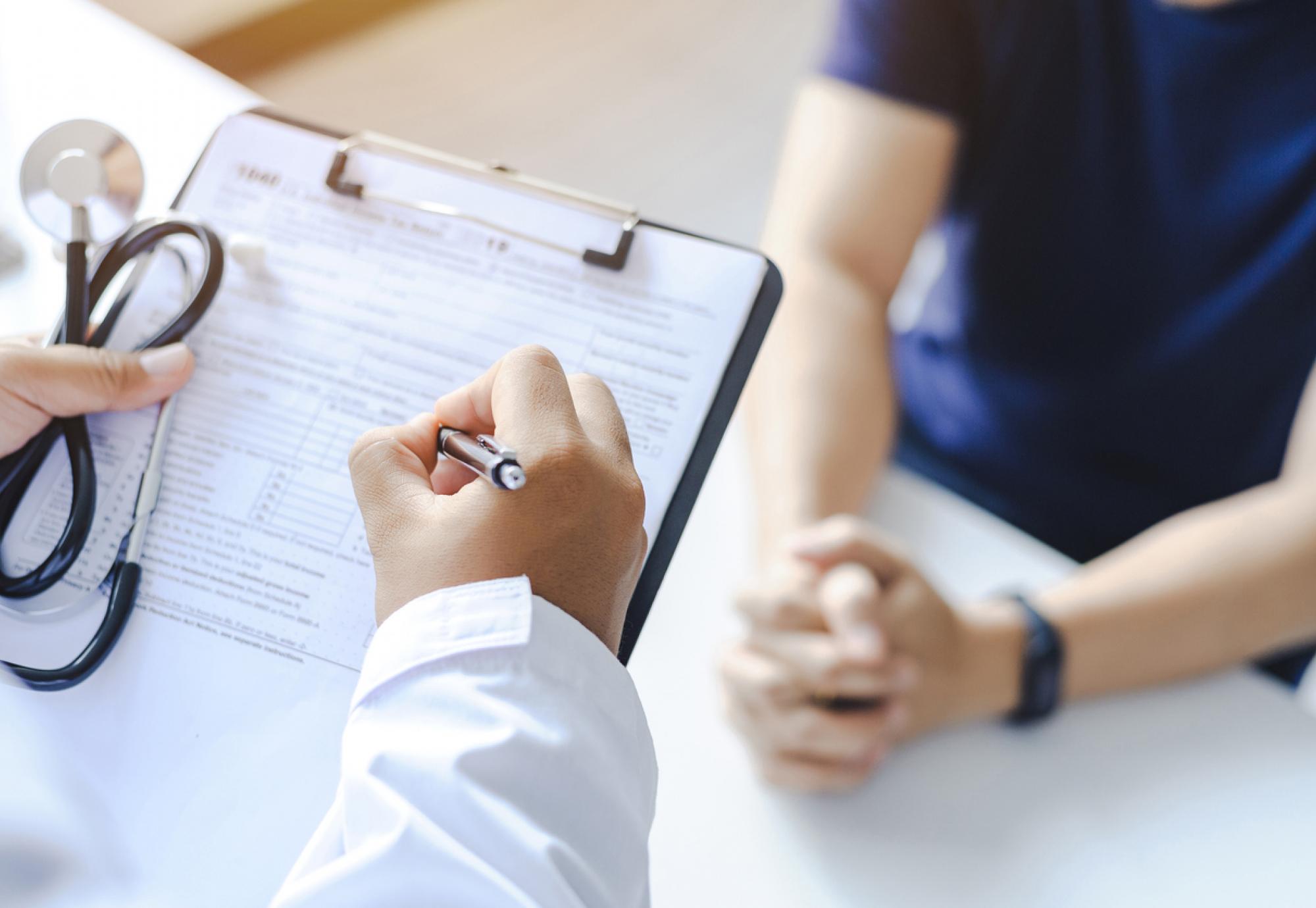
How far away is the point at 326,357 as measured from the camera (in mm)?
502

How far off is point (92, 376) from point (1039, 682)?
56 cm

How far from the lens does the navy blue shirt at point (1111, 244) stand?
69cm

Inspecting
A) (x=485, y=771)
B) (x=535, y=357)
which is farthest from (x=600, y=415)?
(x=485, y=771)

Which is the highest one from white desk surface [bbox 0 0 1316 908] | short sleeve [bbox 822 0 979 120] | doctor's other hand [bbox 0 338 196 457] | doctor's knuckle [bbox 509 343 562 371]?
short sleeve [bbox 822 0 979 120]

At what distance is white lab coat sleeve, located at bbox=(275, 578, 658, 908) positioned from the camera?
0.33m

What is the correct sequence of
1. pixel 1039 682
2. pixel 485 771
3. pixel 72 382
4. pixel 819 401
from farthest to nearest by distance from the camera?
pixel 819 401
pixel 1039 682
pixel 72 382
pixel 485 771

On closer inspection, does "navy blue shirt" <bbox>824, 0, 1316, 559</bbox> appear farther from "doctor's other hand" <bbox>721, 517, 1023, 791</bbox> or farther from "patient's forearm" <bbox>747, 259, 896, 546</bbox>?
"doctor's other hand" <bbox>721, 517, 1023, 791</bbox>

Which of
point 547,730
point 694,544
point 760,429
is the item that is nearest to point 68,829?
point 547,730

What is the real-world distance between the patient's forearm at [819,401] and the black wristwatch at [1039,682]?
0.16m

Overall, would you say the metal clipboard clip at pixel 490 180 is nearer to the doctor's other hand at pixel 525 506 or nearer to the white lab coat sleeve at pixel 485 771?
the doctor's other hand at pixel 525 506

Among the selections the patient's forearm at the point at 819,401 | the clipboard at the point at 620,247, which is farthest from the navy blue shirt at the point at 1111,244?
the clipboard at the point at 620,247

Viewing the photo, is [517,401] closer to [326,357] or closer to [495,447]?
[495,447]

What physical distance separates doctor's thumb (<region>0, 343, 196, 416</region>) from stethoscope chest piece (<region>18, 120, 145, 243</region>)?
82 mm

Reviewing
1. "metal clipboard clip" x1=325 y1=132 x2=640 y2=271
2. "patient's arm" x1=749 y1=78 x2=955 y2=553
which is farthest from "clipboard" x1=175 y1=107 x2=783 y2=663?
"patient's arm" x1=749 y1=78 x2=955 y2=553
